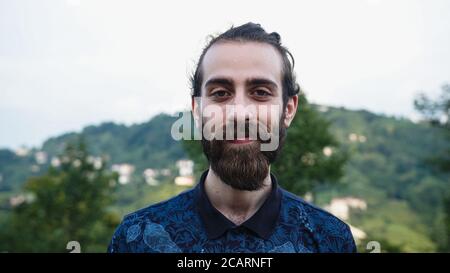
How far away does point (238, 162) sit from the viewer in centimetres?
246

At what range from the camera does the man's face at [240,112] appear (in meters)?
2.44

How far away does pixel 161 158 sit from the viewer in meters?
48.7

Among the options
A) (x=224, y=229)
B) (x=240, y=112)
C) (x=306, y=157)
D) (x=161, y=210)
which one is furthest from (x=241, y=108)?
(x=306, y=157)

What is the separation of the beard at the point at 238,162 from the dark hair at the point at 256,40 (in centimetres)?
44

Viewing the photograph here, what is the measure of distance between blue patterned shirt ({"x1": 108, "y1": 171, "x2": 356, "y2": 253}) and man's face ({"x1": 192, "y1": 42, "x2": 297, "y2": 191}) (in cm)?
26

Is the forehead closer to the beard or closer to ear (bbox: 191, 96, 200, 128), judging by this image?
ear (bbox: 191, 96, 200, 128)

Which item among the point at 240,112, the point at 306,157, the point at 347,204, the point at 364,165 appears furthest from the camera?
the point at 364,165

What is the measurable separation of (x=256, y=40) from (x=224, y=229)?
129cm

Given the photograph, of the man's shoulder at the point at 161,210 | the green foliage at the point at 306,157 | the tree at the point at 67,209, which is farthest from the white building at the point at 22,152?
the man's shoulder at the point at 161,210

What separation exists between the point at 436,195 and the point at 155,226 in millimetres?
56289

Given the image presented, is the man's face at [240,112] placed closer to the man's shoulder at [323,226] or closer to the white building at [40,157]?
the man's shoulder at [323,226]

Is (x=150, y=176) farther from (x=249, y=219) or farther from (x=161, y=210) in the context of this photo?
(x=249, y=219)

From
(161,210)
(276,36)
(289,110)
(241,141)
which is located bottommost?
(161,210)
